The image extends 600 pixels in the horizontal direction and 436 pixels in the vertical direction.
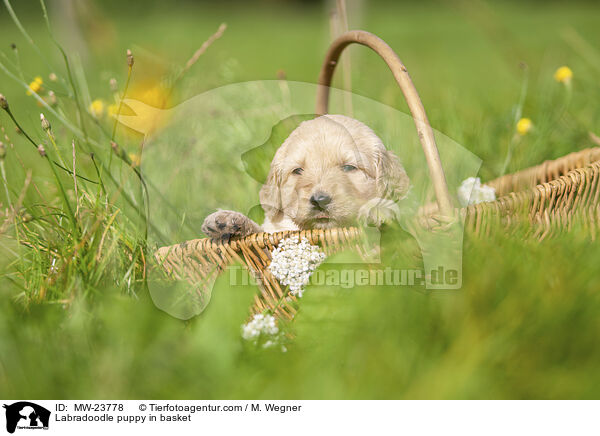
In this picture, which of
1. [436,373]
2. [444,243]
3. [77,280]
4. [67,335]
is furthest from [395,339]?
[77,280]

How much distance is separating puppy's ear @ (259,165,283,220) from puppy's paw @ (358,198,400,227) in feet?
1.15

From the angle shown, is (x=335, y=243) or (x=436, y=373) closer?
(x=436, y=373)

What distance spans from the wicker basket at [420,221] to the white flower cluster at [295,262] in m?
0.03

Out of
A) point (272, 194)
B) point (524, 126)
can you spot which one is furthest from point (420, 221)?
point (524, 126)

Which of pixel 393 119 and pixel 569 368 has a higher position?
pixel 393 119

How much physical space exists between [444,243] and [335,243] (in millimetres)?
335

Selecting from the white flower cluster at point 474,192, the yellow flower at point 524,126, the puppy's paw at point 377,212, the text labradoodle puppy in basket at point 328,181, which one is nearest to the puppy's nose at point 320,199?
the text labradoodle puppy in basket at point 328,181

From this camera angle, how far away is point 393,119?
231 cm

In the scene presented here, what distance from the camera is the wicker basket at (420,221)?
1.61 m
